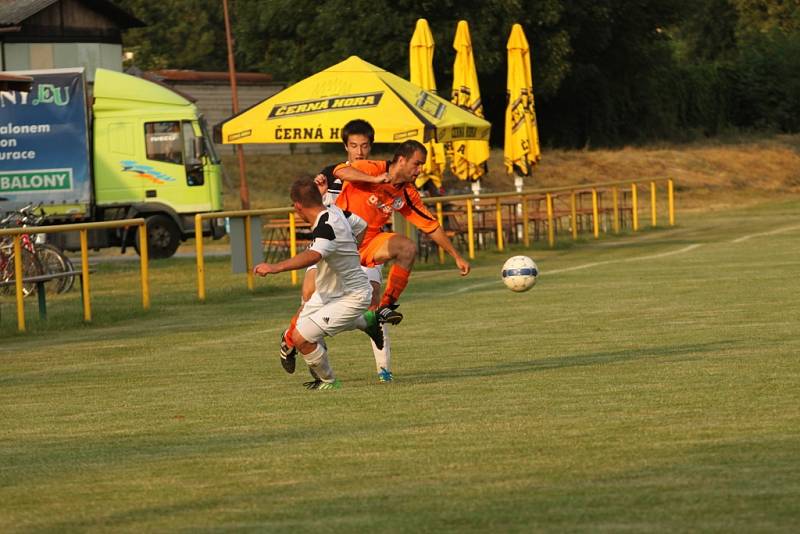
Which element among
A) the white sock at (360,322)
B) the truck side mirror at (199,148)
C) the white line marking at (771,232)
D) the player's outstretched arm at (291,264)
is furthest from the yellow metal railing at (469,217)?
the player's outstretched arm at (291,264)

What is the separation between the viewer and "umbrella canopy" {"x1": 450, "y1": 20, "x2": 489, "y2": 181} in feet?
96.7

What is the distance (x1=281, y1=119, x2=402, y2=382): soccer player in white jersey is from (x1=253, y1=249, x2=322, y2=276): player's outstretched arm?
763mm

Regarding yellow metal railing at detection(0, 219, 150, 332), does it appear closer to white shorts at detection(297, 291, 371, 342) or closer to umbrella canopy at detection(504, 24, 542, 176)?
white shorts at detection(297, 291, 371, 342)

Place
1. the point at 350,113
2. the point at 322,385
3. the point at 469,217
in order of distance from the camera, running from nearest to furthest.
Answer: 1. the point at 322,385
2. the point at 350,113
3. the point at 469,217

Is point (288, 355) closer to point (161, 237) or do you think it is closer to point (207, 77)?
point (161, 237)

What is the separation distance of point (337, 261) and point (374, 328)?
681 millimetres

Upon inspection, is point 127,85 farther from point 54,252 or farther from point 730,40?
point 730,40

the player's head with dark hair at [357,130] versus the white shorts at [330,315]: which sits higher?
the player's head with dark hair at [357,130]

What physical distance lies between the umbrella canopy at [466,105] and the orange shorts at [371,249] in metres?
17.6

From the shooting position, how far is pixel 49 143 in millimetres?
32469

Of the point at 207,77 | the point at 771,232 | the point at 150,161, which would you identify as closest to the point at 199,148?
the point at 150,161

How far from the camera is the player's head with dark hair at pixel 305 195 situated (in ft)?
34.7

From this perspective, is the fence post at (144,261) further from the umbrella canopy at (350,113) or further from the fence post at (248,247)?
the umbrella canopy at (350,113)

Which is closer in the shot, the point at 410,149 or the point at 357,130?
the point at 410,149
